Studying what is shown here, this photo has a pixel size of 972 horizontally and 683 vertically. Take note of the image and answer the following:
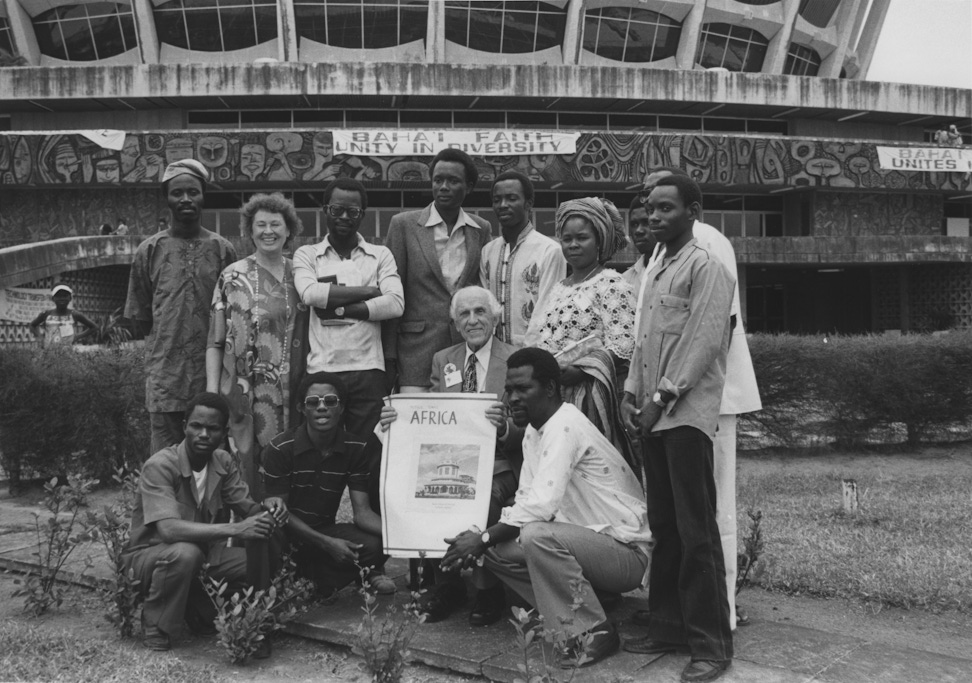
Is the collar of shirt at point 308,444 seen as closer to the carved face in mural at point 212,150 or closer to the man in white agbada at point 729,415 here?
the man in white agbada at point 729,415

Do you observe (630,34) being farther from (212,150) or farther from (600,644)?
(600,644)

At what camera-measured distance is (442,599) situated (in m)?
4.16

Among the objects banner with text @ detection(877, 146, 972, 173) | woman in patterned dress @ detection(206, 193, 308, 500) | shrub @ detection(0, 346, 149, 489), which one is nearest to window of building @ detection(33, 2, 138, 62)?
shrub @ detection(0, 346, 149, 489)

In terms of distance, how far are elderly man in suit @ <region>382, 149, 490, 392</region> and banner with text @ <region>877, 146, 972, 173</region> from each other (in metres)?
25.4

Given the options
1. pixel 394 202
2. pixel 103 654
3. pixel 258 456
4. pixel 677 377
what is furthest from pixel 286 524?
pixel 394 202

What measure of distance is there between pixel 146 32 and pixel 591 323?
90.8ft

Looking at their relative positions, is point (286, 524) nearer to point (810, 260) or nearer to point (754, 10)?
point (810, 260)

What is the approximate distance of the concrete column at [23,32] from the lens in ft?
91.0

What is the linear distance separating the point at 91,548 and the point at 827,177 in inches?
993

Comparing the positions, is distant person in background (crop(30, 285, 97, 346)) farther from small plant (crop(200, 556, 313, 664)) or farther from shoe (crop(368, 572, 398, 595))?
small plant (crop(200, 556, 313, 664))

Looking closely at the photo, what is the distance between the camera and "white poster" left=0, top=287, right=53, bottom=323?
18.3m

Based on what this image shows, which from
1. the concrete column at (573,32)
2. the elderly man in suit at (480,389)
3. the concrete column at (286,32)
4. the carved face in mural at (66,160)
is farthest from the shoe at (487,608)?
the concrete column at (573,32)

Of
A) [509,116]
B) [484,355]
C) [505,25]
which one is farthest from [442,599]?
[505,25]

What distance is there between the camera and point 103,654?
149 inches
